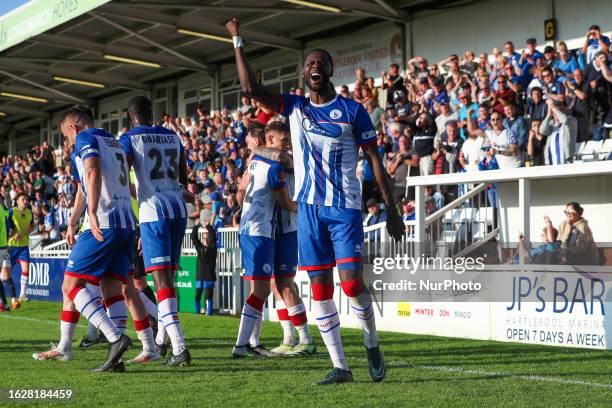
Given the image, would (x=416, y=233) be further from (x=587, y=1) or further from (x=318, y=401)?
(x=587, y=1)

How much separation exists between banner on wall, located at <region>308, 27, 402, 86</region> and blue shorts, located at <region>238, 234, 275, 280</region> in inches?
606

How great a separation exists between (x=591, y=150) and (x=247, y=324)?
24.2 ft

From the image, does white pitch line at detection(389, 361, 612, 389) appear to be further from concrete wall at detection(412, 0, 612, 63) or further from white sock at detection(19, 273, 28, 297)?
white sock at detection(19, 273, 28, 297)

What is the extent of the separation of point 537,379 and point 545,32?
46.1ft

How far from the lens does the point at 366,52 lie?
80.7 ft

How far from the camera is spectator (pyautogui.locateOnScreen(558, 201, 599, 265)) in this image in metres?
10.2

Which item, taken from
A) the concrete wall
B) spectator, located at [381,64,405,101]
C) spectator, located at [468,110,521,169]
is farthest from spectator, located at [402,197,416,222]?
the concrete wall

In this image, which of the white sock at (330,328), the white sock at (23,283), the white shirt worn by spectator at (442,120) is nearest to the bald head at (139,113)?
the white sock at (330,328)

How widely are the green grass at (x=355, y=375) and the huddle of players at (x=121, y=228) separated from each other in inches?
14.7

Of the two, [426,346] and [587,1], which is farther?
[587,1]

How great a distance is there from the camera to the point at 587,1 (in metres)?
18.9

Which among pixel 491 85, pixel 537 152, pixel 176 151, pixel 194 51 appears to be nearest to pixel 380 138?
pixel 491 85

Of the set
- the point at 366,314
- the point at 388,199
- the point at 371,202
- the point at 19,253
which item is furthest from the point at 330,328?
the point at 19,253

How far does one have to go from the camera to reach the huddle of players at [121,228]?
7.39 m
